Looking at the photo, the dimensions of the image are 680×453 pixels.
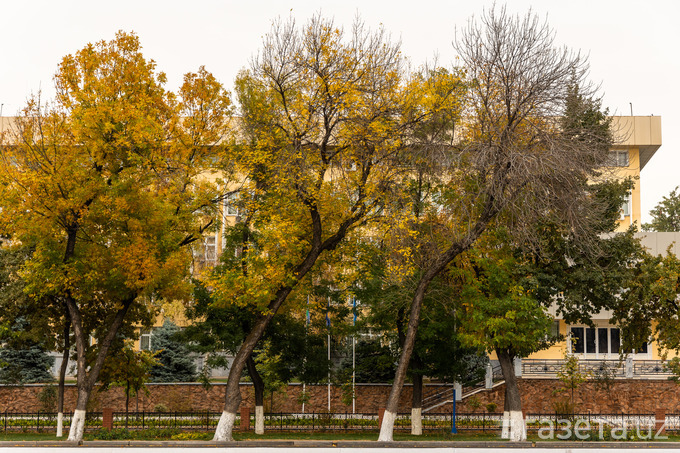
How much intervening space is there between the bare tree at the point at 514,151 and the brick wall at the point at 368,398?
40.8 ft

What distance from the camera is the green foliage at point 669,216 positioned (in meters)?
62.7

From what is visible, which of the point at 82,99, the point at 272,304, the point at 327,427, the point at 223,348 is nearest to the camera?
the point at 82,99

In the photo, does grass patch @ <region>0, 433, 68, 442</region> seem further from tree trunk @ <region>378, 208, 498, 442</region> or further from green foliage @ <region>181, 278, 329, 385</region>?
tree trunk @ <region>378, 208, 498, 442</region>

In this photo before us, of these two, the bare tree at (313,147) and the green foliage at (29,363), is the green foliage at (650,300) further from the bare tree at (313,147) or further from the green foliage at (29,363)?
the green foliage at (29,363)

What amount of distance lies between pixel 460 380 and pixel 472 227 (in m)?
8.34

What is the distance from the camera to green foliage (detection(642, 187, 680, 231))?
6272 cm

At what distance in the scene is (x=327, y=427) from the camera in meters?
28.9

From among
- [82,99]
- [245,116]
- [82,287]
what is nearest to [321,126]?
[245,116]

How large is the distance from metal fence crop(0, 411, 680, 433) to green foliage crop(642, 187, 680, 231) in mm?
35554

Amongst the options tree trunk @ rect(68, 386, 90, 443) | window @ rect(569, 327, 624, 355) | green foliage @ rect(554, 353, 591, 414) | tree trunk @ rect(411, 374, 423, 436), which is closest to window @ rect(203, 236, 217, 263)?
tree trunk @ rect(411, 374, 423, 436)

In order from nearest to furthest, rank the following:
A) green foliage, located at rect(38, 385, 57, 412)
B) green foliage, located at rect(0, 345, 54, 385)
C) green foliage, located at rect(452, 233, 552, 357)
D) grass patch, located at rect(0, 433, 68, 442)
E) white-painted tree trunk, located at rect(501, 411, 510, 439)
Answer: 1. green foliage, located at rect(452, 233, 552, 357)
2. grass patch, located at rect(0, 433, 68, 442)
3. white-painted tree trunk, located at rect(501, 411, 510, 439)
4. green foliage, located at rect(38, 385, 57, 412)
5. green foliage, located at rect(0, 345, 54, 385)

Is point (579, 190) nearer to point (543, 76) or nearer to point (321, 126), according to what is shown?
point (543, 76)

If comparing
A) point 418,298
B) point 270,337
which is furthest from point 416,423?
point 418,298

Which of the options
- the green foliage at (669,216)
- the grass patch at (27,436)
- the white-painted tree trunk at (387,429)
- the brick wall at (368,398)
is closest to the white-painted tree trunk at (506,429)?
the white-painted tree trunk at (387,429)
